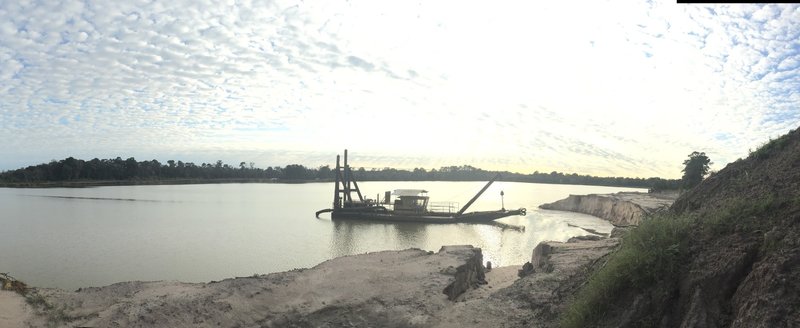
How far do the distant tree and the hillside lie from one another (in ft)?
139

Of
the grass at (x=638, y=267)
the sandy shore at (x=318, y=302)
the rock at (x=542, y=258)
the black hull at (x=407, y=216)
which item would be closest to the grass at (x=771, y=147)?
the grass at (x=638, y=267)

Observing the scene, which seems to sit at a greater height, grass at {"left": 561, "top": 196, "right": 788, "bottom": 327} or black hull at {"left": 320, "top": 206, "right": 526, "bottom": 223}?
grass at {"left": 561, "top": 196, "right": 788, "bottom": 327}

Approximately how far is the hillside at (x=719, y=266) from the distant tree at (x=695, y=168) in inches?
1672

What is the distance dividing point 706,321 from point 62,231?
3199cm

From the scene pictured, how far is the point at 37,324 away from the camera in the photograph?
29.8 ft

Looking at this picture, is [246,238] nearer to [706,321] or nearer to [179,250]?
[179,250]

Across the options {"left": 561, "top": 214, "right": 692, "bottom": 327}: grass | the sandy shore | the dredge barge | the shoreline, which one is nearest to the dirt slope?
{"left": 561, "top": 214, "right": 692, "bottom": 327}: grass

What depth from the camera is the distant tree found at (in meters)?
43.5

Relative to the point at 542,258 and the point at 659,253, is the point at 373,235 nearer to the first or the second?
the point at 542,258

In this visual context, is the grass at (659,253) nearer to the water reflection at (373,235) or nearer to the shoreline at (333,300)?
the shoreline at (333,300)

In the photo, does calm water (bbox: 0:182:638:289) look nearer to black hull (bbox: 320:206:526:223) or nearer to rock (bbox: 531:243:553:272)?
black hull (bbox: 320:206:526:223)

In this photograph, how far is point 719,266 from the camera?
207 inches

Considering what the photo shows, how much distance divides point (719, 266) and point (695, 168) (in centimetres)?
4655

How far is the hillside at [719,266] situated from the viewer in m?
4.58
